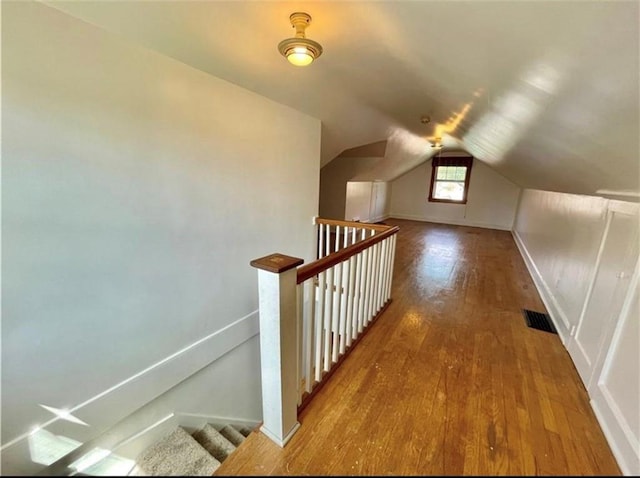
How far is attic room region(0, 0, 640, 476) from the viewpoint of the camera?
42.6 inches

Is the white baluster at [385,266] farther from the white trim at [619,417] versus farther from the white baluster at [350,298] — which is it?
the white trim at [619,417]

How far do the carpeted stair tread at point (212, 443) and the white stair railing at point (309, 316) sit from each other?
559mm

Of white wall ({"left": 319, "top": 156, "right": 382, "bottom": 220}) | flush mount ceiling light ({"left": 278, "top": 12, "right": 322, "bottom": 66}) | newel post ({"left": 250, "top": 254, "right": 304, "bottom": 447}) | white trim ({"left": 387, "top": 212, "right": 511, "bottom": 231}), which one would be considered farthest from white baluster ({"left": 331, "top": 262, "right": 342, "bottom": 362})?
white trim ({"left": 387, "top": 212, "right": 511, "bottom": 231})

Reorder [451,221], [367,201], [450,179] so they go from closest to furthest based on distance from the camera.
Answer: [367,201]
[450,179]
[451,221]

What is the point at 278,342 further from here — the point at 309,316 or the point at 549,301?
the point at 549,301

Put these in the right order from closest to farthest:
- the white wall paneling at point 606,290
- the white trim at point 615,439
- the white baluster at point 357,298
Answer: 1. the white trim at point 615,439
2. the white wall paneling at point 606,290
3. the white baluster at point 357,298

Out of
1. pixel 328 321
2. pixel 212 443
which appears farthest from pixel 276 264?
pixel 212 443

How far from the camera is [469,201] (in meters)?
8.43

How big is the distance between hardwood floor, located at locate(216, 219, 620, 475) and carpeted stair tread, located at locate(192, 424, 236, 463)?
0.54 m

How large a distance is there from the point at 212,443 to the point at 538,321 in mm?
3016

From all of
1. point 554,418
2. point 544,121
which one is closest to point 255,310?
point 554,418

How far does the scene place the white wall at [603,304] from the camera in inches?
47.6

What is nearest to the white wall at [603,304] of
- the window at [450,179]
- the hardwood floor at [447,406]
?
the hardwood floor at [447,406]

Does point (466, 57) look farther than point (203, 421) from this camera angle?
No
